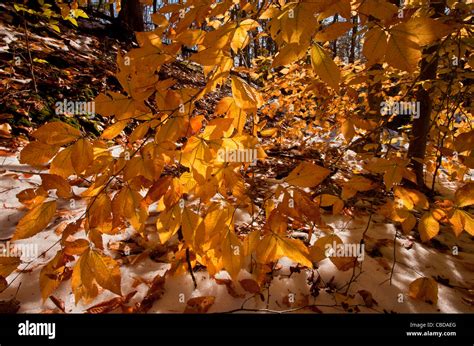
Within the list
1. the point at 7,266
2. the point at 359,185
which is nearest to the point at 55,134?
the point at 7,266

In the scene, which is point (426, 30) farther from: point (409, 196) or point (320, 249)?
point (320, 249)

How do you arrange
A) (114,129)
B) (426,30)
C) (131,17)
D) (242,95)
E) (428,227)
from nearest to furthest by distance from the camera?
(426,30)
(242,95)
(114,129)
(428,227)
(131,17)

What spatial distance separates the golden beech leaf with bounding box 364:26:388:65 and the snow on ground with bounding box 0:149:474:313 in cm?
124

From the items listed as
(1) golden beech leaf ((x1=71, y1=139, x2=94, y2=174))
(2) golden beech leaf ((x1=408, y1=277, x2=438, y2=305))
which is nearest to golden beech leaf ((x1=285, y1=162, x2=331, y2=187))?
(1) golden beech leaf ((x1=71, y1=139, x2=94, y2=174))

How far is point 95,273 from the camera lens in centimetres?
75

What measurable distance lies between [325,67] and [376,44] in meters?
0.11

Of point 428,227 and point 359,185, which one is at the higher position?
point 359,185

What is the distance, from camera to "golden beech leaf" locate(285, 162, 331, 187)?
2.49ft

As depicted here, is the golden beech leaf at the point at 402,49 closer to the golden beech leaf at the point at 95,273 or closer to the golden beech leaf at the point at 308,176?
the golden beech leaf at the point at 308,176

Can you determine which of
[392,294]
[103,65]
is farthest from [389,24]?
[103,65]

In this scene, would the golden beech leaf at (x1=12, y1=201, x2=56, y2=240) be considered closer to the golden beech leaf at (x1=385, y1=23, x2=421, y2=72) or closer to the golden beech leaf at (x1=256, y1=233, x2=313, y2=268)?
the golden beech leaf at (x1=256, y1=233, x2=313, y2=268)

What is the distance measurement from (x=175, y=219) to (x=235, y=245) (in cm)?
20
